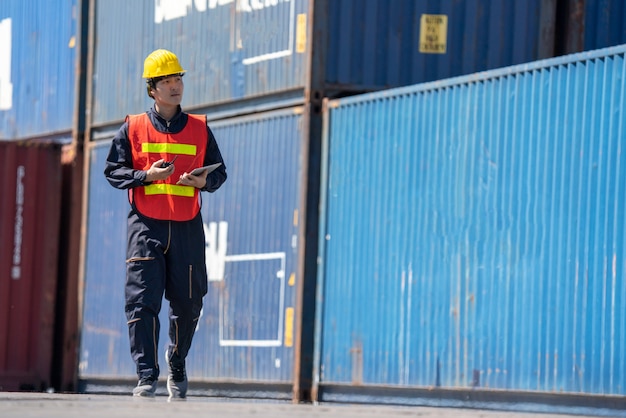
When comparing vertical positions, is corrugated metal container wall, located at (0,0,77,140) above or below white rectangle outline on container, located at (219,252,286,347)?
above

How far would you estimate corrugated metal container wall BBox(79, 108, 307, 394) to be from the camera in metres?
12.4

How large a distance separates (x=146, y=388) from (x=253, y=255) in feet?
15.6

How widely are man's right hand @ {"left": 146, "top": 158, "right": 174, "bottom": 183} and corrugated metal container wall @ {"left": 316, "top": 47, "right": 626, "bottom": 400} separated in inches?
109

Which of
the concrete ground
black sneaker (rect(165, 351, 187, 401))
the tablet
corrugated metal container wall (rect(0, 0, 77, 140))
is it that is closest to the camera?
the concrete ground

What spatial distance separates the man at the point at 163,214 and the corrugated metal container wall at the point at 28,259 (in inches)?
285

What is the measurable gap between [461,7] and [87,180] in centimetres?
451

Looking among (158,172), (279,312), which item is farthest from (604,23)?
(158,172)


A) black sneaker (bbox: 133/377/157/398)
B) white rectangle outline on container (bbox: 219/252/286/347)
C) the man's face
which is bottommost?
black sneaker (bbox: 133/377/157/398)

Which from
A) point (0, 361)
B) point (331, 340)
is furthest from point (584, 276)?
point (0, 361)

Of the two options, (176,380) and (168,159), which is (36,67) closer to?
(168,159)

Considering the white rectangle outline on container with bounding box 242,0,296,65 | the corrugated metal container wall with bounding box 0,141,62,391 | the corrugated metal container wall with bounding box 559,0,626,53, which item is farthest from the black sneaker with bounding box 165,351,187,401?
the corrugated metal container wall with bounding box 0,141,62,391

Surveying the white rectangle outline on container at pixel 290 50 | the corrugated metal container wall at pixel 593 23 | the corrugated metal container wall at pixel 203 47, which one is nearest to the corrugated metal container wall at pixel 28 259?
the corrugated metal container wall at pixel 203 47

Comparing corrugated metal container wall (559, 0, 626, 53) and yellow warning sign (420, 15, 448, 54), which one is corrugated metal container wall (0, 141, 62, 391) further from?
corrugated metal container wall (559, 0, 626, 53)

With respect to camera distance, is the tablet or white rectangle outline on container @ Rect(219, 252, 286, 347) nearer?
the tablet
